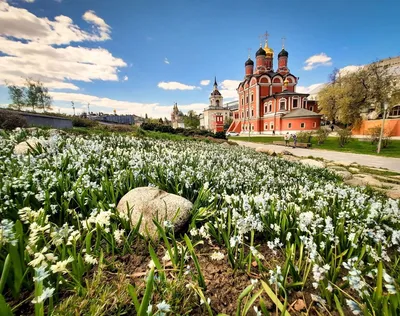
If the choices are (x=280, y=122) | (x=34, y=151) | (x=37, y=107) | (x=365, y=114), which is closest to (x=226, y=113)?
(x=280, y=122)

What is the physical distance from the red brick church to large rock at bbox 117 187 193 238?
41.7 meters

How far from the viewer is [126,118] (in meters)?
132

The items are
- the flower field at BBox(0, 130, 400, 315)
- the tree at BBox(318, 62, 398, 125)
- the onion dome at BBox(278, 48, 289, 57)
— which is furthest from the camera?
the onion dome at BBox(278, 48, 289, 57)

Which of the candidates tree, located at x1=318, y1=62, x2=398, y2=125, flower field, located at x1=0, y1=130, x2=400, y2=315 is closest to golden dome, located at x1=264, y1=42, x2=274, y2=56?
tree, located at x1=318, y1=62, x2=398, y2=125

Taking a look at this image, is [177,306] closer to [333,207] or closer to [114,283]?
[114,283]

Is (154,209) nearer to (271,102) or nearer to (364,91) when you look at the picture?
(364,91)

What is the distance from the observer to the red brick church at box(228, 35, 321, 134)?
41.5 metres

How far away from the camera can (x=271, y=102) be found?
153 feet

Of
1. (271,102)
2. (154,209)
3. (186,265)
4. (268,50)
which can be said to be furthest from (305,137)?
(268,50)

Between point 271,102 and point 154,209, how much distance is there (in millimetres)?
49775

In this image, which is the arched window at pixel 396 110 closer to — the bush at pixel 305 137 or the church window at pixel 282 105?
the church window at pixel 282 105

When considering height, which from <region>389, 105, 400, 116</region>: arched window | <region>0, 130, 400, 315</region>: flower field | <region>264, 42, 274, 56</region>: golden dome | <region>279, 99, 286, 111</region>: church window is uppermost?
<region>264, 42, 274, 56</region>: golden dome

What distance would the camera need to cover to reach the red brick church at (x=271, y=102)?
4153 centimetres

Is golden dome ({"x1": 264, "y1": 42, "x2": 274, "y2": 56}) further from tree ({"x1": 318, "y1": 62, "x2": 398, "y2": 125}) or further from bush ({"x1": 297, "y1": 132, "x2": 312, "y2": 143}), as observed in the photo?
bush ({"x1": 297, "y1": 132, "x2": 312, "y2": 143})
